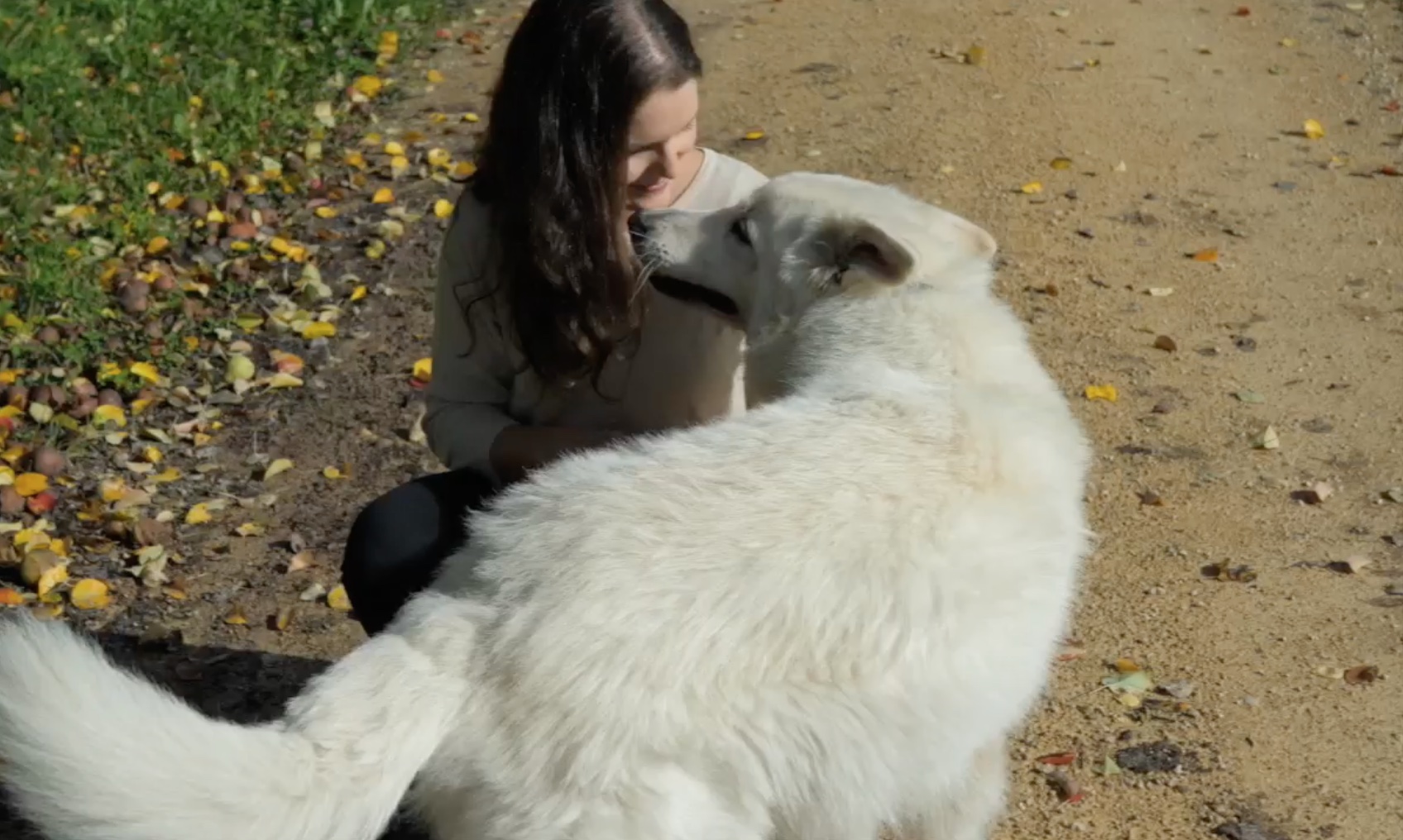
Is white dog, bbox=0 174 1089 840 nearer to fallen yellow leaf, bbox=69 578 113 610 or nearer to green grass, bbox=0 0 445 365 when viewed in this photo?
fallen yellow leaf, bbox=69 578 113 610

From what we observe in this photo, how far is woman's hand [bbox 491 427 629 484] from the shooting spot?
11.8ft

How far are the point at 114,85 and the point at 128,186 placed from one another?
3.51 feet

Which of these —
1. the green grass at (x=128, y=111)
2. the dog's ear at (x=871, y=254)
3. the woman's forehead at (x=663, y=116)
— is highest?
the woman's forehead at (x=663, y=116)

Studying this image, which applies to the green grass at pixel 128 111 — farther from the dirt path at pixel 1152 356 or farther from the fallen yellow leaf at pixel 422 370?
the fallen yellow leaf at pixel 422 370

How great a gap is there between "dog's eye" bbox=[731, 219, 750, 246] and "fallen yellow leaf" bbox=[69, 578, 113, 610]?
7.59 ft

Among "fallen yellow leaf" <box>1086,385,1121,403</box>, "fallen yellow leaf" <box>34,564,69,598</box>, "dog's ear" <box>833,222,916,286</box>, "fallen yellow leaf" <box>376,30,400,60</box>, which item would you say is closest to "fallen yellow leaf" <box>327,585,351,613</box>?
"fallen yellow leaf" <box>34,564,69,598</box>

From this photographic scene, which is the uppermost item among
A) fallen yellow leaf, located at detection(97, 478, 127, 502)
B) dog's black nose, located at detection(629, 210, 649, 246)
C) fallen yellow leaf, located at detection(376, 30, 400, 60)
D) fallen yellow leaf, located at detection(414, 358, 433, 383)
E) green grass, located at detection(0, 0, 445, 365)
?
dog's black nose, located at detection(629, 210, 649, 246)

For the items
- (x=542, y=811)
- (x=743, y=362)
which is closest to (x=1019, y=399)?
(x=743, y=362)

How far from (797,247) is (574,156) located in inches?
21.7

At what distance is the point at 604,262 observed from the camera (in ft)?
11.7

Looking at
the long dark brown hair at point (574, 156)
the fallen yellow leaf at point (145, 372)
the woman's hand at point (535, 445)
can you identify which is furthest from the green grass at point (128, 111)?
the long dark brown hair at point (574, 156)

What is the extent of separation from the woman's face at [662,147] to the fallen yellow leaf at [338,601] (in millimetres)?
1646

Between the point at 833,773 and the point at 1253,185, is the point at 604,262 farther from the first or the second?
the point at 1253,185

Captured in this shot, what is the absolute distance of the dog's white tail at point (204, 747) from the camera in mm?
2242
